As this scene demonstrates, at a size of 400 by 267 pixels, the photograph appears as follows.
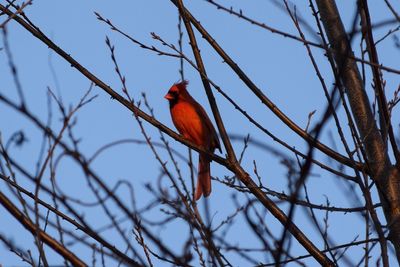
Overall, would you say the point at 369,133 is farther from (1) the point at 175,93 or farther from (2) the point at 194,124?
(1) the point at 175,93

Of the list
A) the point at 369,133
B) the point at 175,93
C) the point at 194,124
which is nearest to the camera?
the point at 369,133

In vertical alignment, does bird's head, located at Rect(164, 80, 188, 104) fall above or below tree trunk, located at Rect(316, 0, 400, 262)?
above

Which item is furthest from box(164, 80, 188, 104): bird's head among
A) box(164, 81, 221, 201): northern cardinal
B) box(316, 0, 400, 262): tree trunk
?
box(316, 0, 400, 262): tree trunk

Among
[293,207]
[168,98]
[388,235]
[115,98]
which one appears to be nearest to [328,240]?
[388,235]

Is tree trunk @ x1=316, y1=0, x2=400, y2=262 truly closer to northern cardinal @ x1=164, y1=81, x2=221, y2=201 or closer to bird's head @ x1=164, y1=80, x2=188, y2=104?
northern cardinal @ x1=164, y1=81, x2=221, y2=201

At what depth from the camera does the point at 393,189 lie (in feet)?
9.39

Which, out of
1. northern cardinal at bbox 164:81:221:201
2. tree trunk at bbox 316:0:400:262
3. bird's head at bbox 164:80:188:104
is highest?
bird's head at bbox 164:80:188:104

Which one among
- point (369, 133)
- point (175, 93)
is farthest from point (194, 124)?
point (369, 133)

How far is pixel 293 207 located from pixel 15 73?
5.44ft

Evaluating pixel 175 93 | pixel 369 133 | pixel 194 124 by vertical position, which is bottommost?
pixel 369 133

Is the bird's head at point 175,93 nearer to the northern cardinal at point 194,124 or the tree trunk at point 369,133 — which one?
the northern cardinal at point 194,124

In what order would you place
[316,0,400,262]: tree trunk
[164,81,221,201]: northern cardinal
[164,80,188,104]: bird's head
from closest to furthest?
[316,0,400,262]: tree trunk, [164,81,221,201]: northern cardinal, [164,80,188,104]: bird's head

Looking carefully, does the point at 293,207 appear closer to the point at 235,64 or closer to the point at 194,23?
the point at 235,64

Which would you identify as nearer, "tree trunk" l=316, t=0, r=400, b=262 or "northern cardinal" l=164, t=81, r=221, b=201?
"tree trunk" l=316, t=0, r=400, b=262
